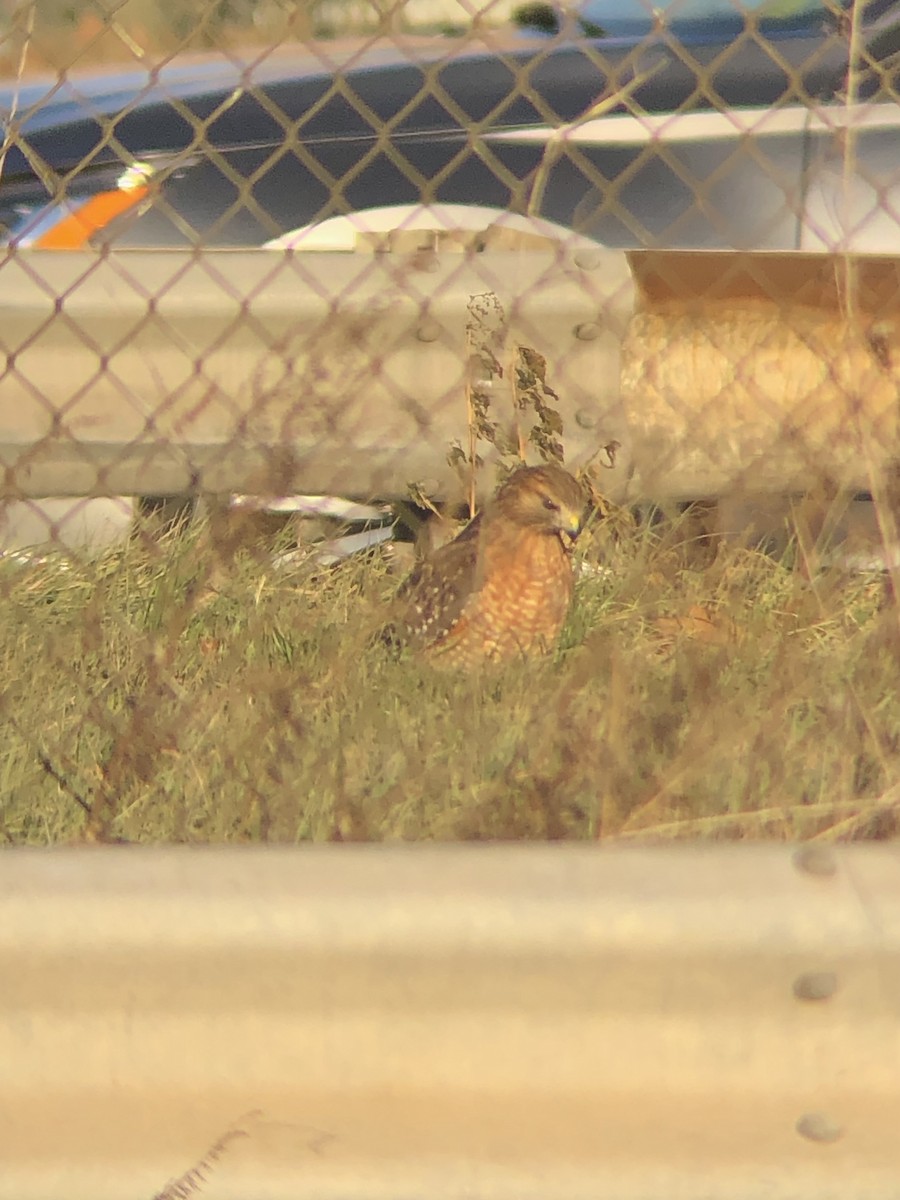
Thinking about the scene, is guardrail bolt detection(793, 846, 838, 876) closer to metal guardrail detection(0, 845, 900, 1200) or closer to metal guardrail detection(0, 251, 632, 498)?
metal guardrail detection(0, 845, 900, 1200)

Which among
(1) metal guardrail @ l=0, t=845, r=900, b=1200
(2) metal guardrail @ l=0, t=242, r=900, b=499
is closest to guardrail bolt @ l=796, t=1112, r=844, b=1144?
(1) metal guardrail @ l=0, t=845, r=900, b=1200

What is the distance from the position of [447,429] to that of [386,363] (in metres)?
0.21

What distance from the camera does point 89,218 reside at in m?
5.05

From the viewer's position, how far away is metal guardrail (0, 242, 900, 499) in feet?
14.1

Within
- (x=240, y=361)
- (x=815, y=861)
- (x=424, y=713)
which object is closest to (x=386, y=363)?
(x=240, y=361)

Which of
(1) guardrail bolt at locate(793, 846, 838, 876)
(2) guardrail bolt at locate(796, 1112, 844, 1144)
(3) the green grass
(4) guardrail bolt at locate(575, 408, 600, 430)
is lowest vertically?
(2) guardrail bolt at locate(796, 1112, 844, 1144)

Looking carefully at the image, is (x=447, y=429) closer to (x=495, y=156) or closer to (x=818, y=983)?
(x=495, y=156)

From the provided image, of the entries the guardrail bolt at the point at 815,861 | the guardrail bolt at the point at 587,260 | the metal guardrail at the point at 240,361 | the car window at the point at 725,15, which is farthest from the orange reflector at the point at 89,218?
the guardrail bolt at the point at 815,861

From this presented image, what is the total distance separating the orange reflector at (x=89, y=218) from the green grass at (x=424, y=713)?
3.26 ft

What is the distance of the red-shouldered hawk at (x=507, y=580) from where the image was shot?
4277 millimetres

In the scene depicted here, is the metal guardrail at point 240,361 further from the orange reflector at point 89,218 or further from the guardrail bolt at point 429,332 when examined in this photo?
the orange reflector at point 89,218

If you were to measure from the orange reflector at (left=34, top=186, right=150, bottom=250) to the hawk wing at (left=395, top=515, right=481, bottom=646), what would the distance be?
1340mm

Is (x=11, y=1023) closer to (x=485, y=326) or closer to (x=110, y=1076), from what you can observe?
(x=110, y=1076)

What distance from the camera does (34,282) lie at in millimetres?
4246
